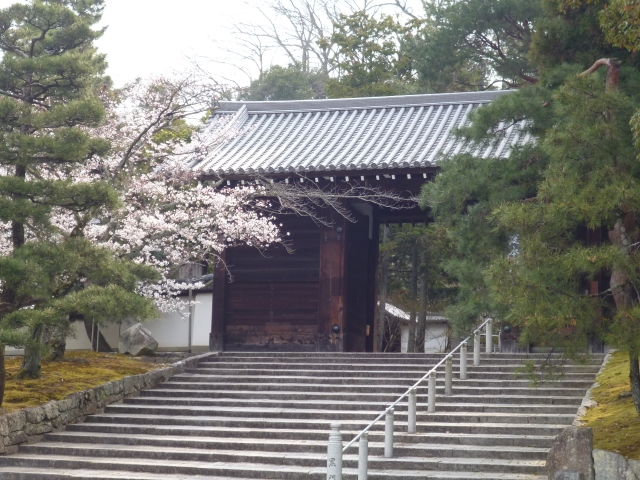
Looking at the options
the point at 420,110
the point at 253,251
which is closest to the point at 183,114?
the point at 253,251

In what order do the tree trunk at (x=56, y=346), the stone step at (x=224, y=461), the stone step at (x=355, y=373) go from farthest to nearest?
the tree trunk at (x=56, y=346) → the stone step at (x=355, y=373) → the stone step at (x=224, y=461)

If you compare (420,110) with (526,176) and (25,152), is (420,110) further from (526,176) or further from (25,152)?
(25,152)

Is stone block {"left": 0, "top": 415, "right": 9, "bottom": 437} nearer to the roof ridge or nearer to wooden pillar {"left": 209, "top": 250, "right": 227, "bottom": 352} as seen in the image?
wooden pillar {"left": 209, "top": 250, "right": 227, "bottom": 352}

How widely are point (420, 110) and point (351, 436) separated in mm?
11014

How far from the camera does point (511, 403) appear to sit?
12039 millimetres

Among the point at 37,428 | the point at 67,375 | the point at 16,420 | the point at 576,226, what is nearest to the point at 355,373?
the point at 67,375

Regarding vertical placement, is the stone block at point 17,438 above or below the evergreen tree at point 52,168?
below

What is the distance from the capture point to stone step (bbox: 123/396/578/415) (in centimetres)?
1164

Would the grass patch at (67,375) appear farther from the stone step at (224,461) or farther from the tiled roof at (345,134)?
the tiled roof at (345,134)

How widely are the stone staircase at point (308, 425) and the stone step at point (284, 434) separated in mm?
15

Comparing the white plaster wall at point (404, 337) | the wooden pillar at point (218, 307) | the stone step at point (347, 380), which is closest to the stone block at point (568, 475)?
the stone step at point (347, 380)

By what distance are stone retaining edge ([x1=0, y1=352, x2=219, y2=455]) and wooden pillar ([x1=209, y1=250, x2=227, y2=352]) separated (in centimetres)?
211

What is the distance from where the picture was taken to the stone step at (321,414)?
11.2 meters

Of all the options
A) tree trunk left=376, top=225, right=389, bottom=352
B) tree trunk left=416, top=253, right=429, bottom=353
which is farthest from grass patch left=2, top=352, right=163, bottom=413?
tree trunk left=416, top=253, right=429, bottom=353
